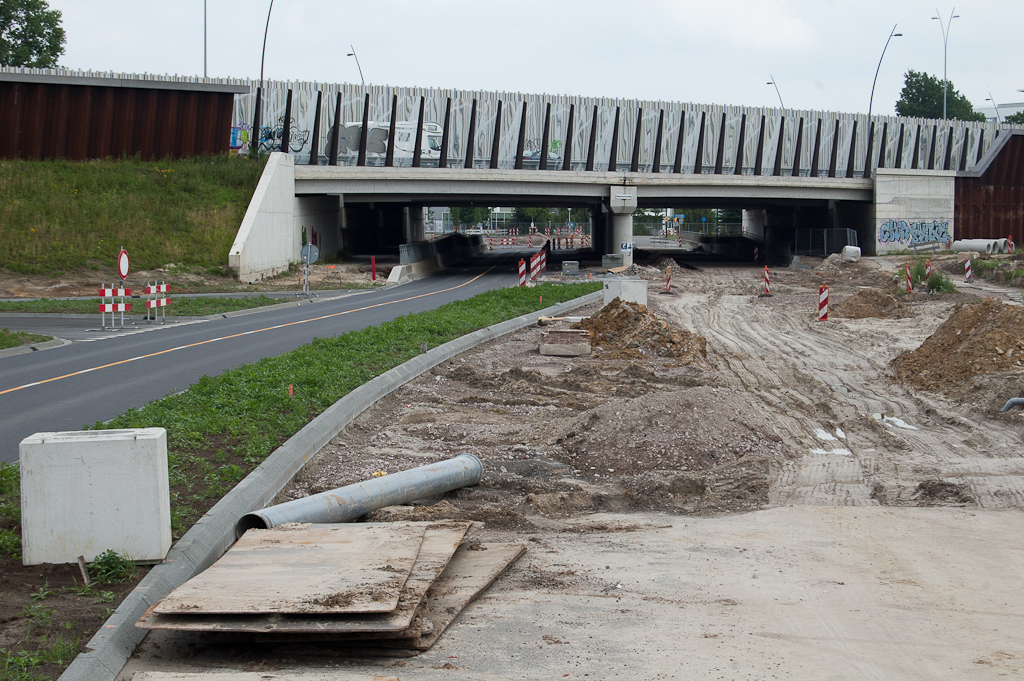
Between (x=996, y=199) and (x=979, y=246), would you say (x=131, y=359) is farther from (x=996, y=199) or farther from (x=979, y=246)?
(x=996, y=199)

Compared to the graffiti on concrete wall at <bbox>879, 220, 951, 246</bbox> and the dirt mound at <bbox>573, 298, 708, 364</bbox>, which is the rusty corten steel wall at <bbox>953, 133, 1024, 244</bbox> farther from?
the dirt mound at <bbox>573, 298, 708, 364</bbox>

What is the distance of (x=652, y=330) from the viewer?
60.3 feet

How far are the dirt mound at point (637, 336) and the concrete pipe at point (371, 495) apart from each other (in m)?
8.93

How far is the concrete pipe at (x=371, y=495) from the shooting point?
7.10 metres

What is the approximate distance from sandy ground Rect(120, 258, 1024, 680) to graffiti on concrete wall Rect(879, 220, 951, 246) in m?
42.1

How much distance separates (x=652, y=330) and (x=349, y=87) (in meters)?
37.3

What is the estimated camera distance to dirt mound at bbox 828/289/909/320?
26.0m

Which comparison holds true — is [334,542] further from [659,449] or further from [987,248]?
[987,248]

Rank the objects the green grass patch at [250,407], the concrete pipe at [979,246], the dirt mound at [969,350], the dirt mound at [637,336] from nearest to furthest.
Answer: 1. the green grass patch at [250,407]
2. the dirt mound at [969,350]
3. the dirt mound at [637,336]
4. the concrete pipe at [979,246]

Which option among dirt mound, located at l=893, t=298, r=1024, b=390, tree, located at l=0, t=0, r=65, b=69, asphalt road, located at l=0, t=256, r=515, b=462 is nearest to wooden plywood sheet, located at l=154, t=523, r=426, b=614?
asphalt road, located at l=0, t=256, r=515, b=462

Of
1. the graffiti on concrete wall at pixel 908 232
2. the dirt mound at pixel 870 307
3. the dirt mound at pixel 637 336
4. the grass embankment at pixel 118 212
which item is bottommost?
the dirt mound at pixel 637 336

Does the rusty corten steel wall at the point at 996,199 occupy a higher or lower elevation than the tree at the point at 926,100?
lower

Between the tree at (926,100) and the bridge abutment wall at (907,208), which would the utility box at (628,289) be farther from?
the tree at (926,100)

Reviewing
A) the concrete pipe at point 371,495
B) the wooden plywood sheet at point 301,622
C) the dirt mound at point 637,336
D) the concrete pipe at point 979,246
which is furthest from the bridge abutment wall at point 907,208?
the wooden plywood sheet at point 301,622
